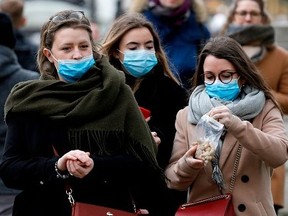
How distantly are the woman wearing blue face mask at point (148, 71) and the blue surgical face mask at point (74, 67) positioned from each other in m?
0.79

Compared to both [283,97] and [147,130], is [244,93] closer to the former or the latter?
[147,130]

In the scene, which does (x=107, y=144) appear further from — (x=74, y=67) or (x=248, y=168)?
(x=248, y=168)

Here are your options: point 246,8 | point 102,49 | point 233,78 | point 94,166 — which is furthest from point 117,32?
point 246,8

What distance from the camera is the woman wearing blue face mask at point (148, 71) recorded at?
243 inches

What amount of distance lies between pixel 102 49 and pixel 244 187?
123 cm

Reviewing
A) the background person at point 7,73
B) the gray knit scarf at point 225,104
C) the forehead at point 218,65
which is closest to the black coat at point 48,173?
the gray knit scarf at point 225,104

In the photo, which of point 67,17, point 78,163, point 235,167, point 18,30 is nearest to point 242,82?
point 235,167

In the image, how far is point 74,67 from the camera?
5371 millimetres

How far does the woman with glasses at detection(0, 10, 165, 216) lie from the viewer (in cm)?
528

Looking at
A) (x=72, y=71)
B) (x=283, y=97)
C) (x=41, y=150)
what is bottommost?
(x=283, y=97)

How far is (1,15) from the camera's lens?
734 centimetres

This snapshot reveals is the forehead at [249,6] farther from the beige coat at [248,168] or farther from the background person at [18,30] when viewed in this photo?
the beige coat at [248,168]

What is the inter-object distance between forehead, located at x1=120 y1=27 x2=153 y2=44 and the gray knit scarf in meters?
0.65

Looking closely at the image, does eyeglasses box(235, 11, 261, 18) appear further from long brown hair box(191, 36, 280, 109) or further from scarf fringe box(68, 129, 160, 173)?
scarf fringe box(68, 129, 160, 173)
